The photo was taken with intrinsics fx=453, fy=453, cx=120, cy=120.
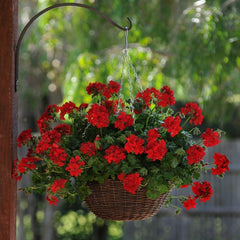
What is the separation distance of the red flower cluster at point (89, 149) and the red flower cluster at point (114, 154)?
0.14 feet

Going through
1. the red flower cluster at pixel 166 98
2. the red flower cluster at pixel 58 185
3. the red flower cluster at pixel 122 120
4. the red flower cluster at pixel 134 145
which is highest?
the red flower cluster at pixel 166 98

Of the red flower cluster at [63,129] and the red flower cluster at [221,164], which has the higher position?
the red flower cluster at [63,129]

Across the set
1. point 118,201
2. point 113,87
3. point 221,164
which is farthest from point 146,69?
point 118,201

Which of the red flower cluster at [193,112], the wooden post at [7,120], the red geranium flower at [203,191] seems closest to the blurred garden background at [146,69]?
the red flower cluster at [193,112]

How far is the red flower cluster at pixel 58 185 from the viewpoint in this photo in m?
1.42

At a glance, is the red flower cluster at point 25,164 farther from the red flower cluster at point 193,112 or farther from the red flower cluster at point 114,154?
the red flower cluster at point 193,112

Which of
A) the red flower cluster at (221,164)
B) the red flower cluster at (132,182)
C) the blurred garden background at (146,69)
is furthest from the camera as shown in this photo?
the blurred garden background at (146,69)

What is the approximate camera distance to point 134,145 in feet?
4.48

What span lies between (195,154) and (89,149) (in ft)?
1.09

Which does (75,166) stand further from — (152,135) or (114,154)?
(152,135)

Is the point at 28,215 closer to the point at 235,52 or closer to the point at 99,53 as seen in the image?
the point at 99,53

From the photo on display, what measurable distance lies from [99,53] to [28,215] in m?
2.03

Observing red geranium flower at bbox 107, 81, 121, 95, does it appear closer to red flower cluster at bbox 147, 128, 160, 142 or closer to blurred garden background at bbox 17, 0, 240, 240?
red flower cluster at bbox 147, 128, 160, 142

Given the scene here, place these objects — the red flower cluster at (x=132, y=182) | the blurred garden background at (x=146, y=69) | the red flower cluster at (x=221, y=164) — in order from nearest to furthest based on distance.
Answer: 1. the red flower cluster at (x=132, y=182)
2. the red flower cluster at (x=221, y=164)
3. the blurred garden background at (x=146, y=69)
